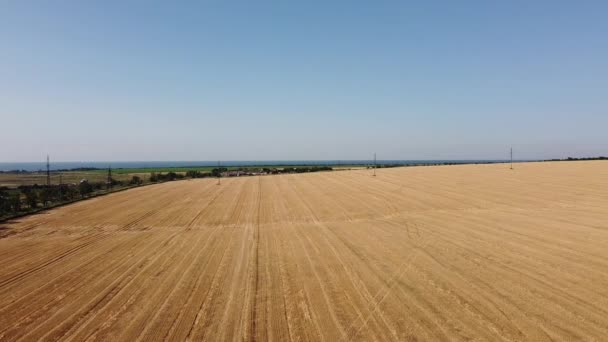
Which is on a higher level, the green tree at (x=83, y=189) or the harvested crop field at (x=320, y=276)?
Result: the green tree at (x=83, y=189)

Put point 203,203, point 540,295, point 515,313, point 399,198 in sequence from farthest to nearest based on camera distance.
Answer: point 203,203 → point 399,198 → point 540,295 → point 515,313

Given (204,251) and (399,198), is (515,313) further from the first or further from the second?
(399,198)

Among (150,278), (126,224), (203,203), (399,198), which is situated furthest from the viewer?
(203,203)

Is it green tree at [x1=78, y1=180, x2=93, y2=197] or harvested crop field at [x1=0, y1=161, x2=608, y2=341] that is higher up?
green tree at [x1=78, y1=180, x2=93, y2=197]

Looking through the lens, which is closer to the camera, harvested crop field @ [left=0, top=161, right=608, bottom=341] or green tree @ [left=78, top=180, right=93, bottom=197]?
harvested crop field @ [left=0, top=161, right=608, bottom=341]

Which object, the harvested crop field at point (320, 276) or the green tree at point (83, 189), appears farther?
the green tree at point (83, 189)

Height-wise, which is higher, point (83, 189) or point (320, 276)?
point (83, 189)

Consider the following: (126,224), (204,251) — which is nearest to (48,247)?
(126,224)

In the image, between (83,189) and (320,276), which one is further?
(83,189)
